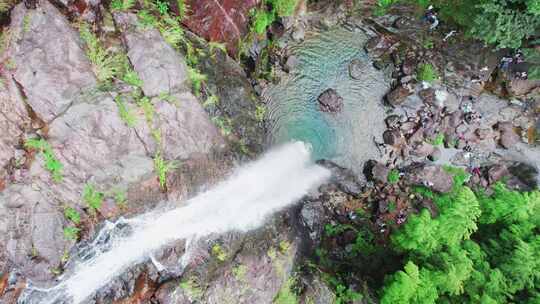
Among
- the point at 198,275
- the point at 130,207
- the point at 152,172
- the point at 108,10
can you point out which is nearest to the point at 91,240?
the point at 130,207

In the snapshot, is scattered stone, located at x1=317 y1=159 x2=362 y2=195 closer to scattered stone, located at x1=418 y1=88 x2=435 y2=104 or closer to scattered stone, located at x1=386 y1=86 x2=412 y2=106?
scattered stone, located at x1=386 y1=86 x2=412 y2=106

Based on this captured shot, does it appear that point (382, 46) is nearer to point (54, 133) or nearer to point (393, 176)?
point (393, 176)

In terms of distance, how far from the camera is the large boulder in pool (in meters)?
11.7

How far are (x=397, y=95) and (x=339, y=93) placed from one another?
2040 mm

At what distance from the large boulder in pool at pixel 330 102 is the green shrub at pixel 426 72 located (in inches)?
122

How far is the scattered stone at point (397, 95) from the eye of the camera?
470 inches

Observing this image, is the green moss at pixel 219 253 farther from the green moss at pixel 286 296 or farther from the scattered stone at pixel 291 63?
the scattered stone at pixel 291 63

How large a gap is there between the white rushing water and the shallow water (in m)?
0.73

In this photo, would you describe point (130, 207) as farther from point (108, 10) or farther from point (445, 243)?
point (445, 243)

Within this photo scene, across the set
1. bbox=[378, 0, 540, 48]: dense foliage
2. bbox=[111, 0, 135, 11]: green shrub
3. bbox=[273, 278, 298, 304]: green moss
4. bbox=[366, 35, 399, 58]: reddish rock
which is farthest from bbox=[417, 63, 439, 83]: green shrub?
bbox=[111, 0, 135, 11]: green shrub

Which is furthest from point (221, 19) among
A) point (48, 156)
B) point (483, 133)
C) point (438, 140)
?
point (483, 133)

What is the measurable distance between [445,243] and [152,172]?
7.24 metres

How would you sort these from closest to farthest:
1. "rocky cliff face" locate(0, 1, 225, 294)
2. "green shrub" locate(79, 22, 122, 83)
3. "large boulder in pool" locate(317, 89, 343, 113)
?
"rocky cliff face" locate(0, 1, 225, 294), "green shrub" locate(79, 22, 122, 83), "large boulder in pool" locate(317, 89, 343, 113)

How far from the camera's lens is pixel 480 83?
40.1ft
